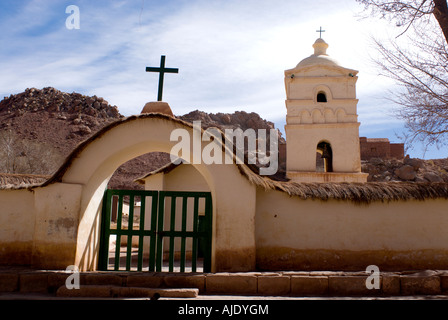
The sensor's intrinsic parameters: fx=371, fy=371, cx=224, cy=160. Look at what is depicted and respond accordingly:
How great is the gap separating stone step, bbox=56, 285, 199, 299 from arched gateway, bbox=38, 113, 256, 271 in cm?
84

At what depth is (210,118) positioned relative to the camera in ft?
232

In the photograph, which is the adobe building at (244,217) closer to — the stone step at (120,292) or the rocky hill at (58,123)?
the stone step at (120,292)

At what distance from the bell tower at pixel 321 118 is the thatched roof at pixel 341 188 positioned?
879 centimetres

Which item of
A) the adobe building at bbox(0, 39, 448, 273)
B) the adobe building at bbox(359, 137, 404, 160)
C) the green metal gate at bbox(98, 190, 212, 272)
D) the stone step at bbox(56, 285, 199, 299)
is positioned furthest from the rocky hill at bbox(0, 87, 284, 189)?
the stone step at bbox(56, 285, 199, 299)

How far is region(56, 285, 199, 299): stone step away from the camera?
18.5 ft

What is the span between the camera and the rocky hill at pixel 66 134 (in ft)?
Answer: 107

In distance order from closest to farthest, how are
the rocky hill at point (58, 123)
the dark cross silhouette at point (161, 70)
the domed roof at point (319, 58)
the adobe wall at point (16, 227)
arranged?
the adobe wall at point (16, 227), the dark cross silhouette at point (161, 70), the domed roof at point (319, 58), the rocky hill at point (58, 123)

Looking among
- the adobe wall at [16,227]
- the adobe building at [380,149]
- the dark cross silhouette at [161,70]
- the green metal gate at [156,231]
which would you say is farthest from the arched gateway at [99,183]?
the adobe building at [380,149]

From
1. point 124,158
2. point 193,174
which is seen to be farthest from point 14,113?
point 124,158

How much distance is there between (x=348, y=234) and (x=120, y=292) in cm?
424

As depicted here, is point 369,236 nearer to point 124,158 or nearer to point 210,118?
point 124,158

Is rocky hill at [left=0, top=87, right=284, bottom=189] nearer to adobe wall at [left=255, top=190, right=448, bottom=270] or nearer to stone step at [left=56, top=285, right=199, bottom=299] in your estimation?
stone step at [left=56, top=285, right=199, bottom=299]
